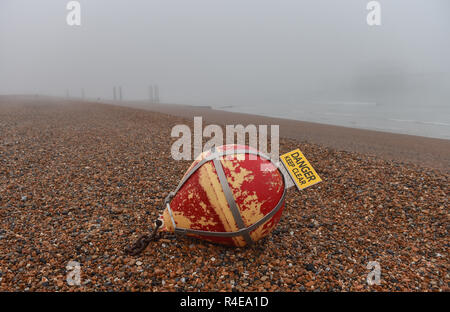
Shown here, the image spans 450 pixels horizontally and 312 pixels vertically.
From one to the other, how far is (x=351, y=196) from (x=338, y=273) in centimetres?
282

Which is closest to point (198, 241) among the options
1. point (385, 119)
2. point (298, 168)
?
point (298, 168)

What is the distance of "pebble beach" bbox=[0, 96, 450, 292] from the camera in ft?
10.3

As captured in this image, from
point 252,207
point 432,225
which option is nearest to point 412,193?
point 432,225

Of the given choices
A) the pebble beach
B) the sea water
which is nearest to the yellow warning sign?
the pebble beach

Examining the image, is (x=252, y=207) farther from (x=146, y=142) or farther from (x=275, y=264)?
(x=146, y=142)

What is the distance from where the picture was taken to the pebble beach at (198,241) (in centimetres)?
313

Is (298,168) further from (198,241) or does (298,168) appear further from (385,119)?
(385,119)

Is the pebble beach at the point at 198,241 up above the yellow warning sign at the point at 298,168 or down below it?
below

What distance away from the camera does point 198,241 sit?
146 inches

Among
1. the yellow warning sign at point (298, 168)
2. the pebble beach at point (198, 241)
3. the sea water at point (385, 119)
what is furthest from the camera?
the sea water at point (385, 119)

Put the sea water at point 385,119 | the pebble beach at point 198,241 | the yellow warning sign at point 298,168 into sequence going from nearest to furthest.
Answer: the pebble beach at point 198,241 → the yellow warning sign at point 298,168 → the sea water at point 385,119

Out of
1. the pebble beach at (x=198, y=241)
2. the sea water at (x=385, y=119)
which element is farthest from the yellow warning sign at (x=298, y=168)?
the sea water at (x=385, y=119)

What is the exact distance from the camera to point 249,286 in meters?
3.06

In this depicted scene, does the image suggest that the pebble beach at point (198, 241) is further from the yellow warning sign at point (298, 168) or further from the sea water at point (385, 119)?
the sea water at point (385, 119)
